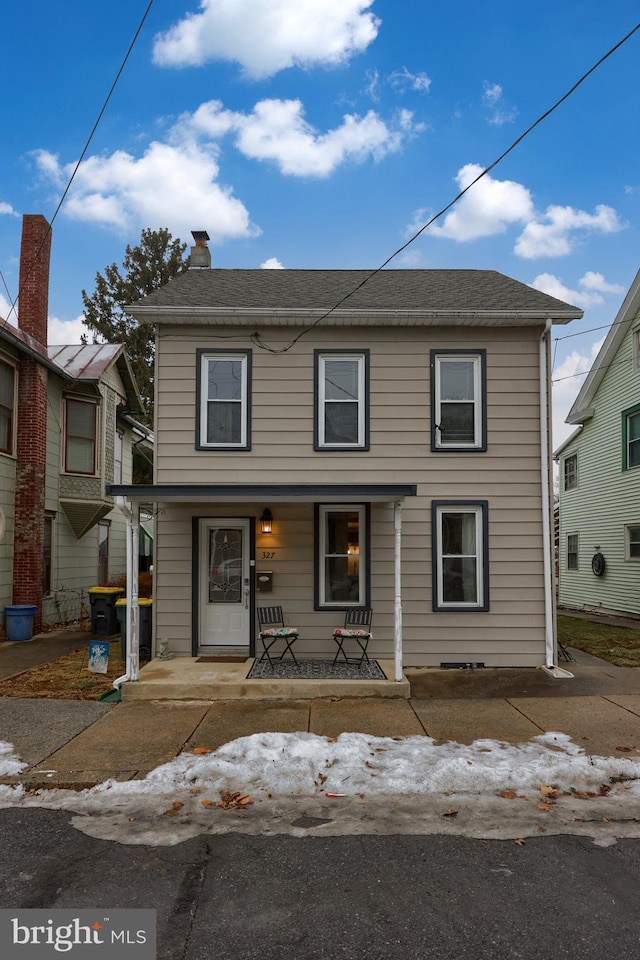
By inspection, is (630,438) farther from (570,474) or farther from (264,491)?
(264,491)

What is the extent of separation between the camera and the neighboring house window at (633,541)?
16.7 m

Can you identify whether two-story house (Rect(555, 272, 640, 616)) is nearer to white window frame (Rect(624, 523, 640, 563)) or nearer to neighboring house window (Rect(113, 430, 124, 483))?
white window frame (Rect(624, 523, 640, 563))

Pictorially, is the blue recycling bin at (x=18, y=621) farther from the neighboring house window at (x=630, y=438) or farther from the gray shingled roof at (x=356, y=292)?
the neighboring house window at (x=630, y=438)

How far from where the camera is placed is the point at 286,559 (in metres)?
9.34

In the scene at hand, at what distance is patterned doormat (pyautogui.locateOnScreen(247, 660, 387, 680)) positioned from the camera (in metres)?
7.95

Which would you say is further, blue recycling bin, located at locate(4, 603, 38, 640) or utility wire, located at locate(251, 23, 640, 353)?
blue recycling bin, located at locate(4, 603, 38, 640)

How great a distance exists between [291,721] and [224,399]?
507 cm

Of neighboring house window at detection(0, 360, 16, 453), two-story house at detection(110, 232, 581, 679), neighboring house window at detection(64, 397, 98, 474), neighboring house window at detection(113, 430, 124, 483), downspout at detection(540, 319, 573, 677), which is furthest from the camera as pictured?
→ neighboring house window at detection(113, 430, 124, 483)

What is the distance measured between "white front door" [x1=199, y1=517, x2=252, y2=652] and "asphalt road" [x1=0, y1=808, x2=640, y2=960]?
202 inches

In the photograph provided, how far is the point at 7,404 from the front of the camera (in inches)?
491

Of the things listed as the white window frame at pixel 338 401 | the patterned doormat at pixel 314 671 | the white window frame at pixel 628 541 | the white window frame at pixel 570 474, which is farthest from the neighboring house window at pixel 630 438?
the patterned doormat at pixel 314 671

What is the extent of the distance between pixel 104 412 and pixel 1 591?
210 inches

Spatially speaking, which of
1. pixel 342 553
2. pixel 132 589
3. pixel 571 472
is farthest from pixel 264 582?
pixel 571 472

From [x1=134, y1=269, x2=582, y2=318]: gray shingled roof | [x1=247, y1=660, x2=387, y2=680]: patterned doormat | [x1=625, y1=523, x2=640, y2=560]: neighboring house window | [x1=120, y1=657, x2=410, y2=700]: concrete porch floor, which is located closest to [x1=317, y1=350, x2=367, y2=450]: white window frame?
[x1=134, y1=269, x2=582, y2=318]: gray shingled roof
